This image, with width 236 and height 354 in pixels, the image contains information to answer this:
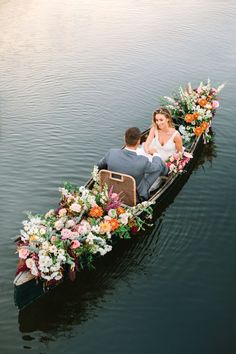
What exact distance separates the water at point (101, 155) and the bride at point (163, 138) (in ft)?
3.66

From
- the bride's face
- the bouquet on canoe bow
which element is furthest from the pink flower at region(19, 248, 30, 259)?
the bride's face

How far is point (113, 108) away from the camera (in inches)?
590

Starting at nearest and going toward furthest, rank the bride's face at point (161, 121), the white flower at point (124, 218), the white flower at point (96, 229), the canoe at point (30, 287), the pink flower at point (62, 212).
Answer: the canoe at point (30, 287) < the white flower at point (96, 229) < the pink flower at point (62, 212) < the white flower at point (124, 218) < the bride's face at point (161, 121)

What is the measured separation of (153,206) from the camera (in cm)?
915

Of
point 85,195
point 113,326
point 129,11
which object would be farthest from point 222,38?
point 113,326

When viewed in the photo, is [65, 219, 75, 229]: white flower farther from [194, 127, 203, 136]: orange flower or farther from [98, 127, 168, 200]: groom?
[194, 127, 203, 136]: orange flower

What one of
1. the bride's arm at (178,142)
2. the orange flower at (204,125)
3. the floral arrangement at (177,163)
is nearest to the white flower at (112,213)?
the floral arrangement at (177,163)

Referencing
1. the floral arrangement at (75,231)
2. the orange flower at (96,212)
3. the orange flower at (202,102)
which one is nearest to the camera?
the floral arrangement at (75,231)

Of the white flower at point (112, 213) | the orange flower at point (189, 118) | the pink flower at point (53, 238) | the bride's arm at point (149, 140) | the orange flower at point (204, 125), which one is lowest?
the pink flower at point (53, 238)

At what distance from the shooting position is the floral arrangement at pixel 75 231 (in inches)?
275

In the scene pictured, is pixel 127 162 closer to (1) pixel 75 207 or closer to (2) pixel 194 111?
(1) pixel 75 207

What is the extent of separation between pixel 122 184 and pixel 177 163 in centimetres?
208

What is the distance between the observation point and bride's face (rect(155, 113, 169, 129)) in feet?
32.5

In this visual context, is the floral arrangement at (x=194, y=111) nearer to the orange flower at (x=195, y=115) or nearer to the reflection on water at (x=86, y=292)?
the orange flower at (x=195, y=115)
